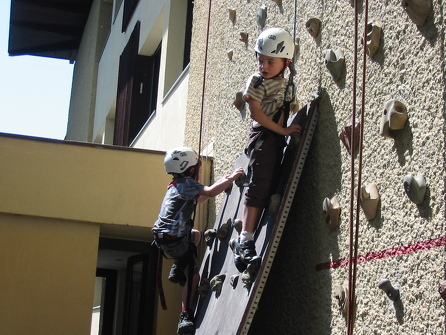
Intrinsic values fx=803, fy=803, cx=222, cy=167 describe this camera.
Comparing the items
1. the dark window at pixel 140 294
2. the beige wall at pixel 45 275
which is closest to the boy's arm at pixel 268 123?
the beige wall at pixel 45 275

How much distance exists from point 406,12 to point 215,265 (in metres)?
2.45

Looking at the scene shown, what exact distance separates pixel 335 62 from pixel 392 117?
791 mm

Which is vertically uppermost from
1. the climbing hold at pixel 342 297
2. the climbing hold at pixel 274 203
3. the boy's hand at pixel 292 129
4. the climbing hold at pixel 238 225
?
the boy's hand at pixel 292 129

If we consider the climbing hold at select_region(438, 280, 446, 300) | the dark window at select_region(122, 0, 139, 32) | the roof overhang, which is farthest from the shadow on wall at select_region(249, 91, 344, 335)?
the roof overhang

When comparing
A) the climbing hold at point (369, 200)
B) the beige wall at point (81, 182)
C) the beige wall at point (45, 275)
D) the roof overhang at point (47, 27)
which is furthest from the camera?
the roof overhang at point (47, 27)

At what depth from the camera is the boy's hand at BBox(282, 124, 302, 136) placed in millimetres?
4688

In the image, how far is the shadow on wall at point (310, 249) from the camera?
444cm

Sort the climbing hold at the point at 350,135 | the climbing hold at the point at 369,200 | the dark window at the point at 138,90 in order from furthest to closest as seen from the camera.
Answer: the dark window at the point at 138,90 < the climbing hold at the point at 350,135 < the climbing hold at the point at 369,200

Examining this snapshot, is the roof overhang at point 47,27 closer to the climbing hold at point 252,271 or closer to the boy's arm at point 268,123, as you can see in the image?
the boy's arm at point 268,123

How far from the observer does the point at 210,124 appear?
723 cm

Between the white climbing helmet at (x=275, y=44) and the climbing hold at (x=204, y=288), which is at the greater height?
the white climbing helmet at (x=275, y=44)

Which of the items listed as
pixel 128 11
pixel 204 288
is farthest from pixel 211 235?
pixel 128 11

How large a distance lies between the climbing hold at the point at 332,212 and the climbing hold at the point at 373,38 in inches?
32.1

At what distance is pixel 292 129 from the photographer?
4.73 meters
